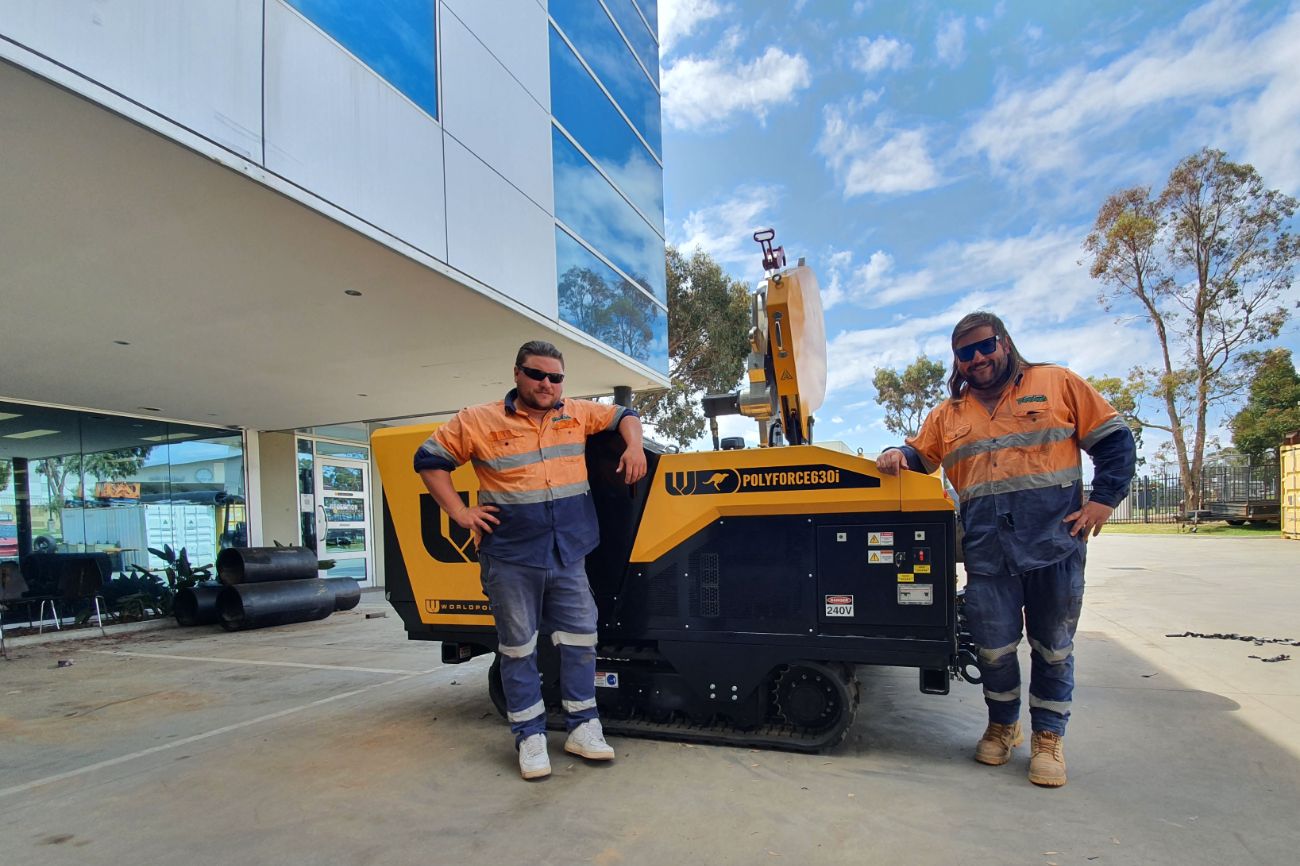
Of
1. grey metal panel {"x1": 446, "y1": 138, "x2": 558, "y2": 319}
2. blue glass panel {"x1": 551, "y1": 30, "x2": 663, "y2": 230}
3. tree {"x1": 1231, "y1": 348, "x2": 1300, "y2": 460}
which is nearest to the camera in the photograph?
grey metal panel {"x1": 446, "y1": 138, "x2": 558, "y2": 319}

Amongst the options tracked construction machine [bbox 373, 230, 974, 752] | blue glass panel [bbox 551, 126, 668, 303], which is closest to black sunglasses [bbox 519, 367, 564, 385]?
tracked construction machine [bbox 373, 230, 974, 752]

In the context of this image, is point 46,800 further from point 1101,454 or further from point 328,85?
point 1101,454

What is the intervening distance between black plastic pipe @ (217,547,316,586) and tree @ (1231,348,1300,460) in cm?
2865


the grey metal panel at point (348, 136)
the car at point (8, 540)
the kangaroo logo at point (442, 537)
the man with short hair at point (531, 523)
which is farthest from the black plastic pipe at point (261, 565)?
the man with short hair at point (531, 523)

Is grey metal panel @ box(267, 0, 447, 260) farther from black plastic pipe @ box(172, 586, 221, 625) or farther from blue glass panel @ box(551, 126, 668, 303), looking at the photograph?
black plastic pipe @ box(172, 586, 221, 625)

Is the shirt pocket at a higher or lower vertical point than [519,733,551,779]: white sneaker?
higher

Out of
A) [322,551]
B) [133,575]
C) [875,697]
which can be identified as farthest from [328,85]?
[322,551]

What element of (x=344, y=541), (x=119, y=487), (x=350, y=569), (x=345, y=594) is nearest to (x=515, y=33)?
(x=345, y=594)

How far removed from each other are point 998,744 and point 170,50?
5.08 meters

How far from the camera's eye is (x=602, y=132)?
342 inches

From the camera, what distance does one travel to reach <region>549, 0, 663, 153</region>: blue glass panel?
815 centimetres

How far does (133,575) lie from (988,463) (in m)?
10.7

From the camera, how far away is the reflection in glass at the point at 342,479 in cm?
1259

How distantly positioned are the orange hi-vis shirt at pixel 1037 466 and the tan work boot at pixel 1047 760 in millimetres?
705
